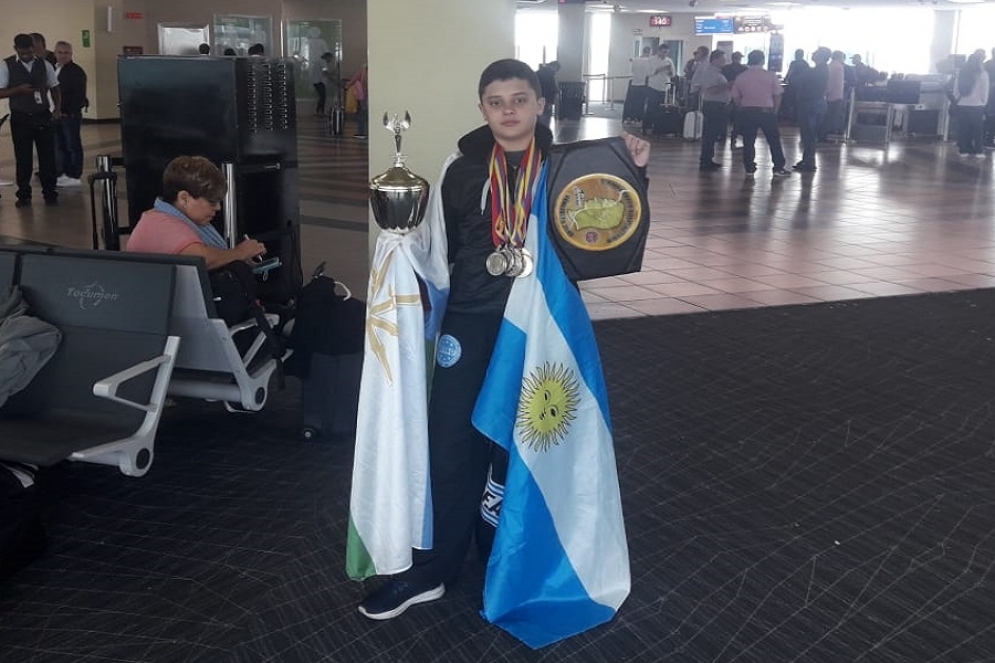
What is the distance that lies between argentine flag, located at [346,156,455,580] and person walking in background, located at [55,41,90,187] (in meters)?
10.7

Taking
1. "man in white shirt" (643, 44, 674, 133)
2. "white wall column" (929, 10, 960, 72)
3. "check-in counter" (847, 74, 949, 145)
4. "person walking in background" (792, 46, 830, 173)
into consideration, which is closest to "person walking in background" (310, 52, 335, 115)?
"man in white shirt" (643, 44, 674, 133)

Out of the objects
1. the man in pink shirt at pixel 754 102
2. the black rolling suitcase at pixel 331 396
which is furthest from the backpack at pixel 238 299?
the man in pink shirt at pixel 754 102

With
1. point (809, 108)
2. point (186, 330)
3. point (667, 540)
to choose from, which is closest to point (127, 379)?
point (186, 330)

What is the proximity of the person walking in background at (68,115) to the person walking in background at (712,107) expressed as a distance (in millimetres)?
8142

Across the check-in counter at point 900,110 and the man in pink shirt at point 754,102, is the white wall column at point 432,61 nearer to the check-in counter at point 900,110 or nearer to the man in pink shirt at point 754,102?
the man in pink shirt at point 754,102

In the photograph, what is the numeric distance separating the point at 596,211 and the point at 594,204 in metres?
0.02

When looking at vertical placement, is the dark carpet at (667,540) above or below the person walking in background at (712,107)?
below

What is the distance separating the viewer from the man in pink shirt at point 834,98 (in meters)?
18.5

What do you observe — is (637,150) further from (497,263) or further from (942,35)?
(942,35)

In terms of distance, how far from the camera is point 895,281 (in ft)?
25.4

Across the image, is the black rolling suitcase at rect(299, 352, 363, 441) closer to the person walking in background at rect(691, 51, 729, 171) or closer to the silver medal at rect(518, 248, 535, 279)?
the silver medal at rect(518, 248, 535, 279)

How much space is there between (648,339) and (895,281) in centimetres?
270

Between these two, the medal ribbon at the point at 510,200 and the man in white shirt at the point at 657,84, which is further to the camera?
the man in white shirt at the point at 657,84

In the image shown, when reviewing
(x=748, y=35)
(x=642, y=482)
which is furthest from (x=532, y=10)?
(x=642, y=482)
